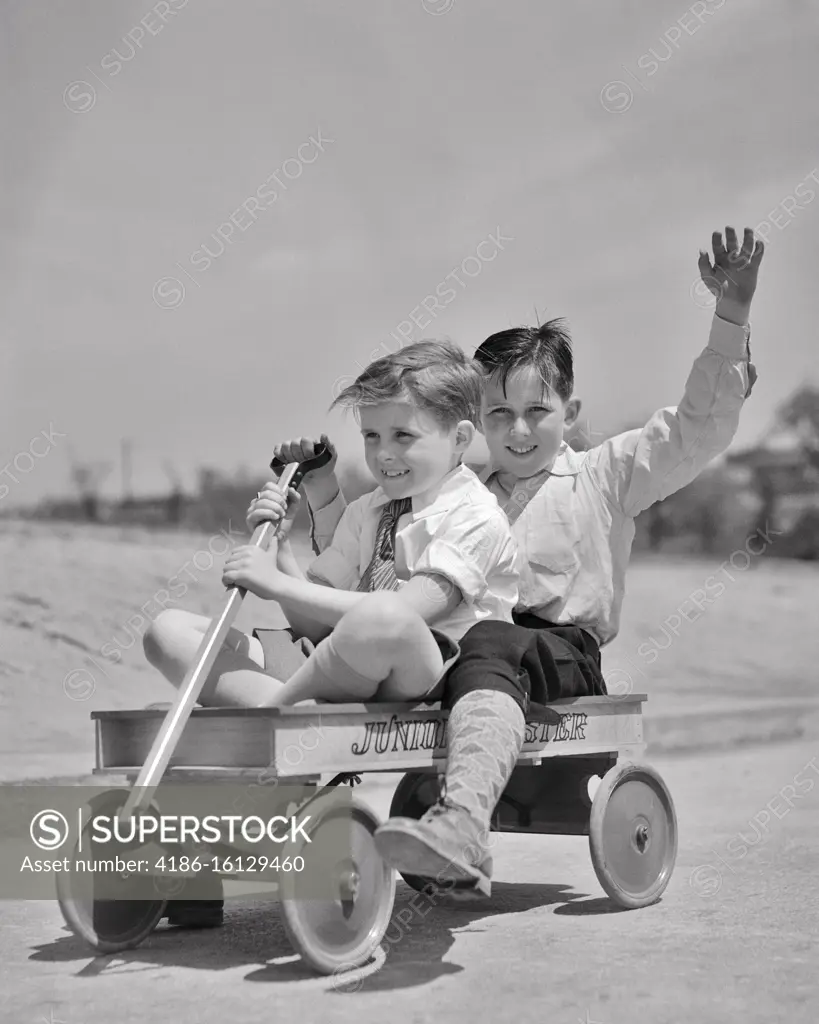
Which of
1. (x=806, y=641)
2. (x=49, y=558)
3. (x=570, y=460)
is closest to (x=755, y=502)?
(x=806, y=641)

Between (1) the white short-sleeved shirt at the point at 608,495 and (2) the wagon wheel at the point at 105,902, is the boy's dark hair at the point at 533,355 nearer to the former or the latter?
(1) the white short-sleeved shirt at the point at 608,495

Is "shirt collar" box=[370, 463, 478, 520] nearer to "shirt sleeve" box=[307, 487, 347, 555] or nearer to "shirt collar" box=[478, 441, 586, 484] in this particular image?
"shirt sleeve" box=[307, 487, 347, 555]

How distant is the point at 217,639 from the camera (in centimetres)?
320

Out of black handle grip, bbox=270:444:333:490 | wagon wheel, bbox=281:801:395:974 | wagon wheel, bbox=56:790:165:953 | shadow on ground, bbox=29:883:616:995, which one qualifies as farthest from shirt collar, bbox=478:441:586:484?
wagon wheel, bbox=56:790:165:953

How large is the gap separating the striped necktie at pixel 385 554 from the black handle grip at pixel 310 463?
23 centimetres

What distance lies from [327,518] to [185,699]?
1148mm

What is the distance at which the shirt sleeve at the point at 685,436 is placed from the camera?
13.1 feet

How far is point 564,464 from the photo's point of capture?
14.2 feet

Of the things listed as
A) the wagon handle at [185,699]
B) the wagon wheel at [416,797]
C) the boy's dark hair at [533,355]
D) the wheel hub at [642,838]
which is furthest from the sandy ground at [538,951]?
the boy's dark hair at [533,355]

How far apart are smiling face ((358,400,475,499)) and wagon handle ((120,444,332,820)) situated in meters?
0.36

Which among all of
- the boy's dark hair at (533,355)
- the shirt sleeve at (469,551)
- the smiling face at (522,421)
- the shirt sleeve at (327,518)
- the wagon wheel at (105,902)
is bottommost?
the wagon wheel at (105,902)

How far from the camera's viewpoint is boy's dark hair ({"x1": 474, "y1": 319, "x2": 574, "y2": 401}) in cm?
419

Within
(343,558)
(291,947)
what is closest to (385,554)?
(343,558)

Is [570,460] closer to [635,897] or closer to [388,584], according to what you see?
[388,584]
